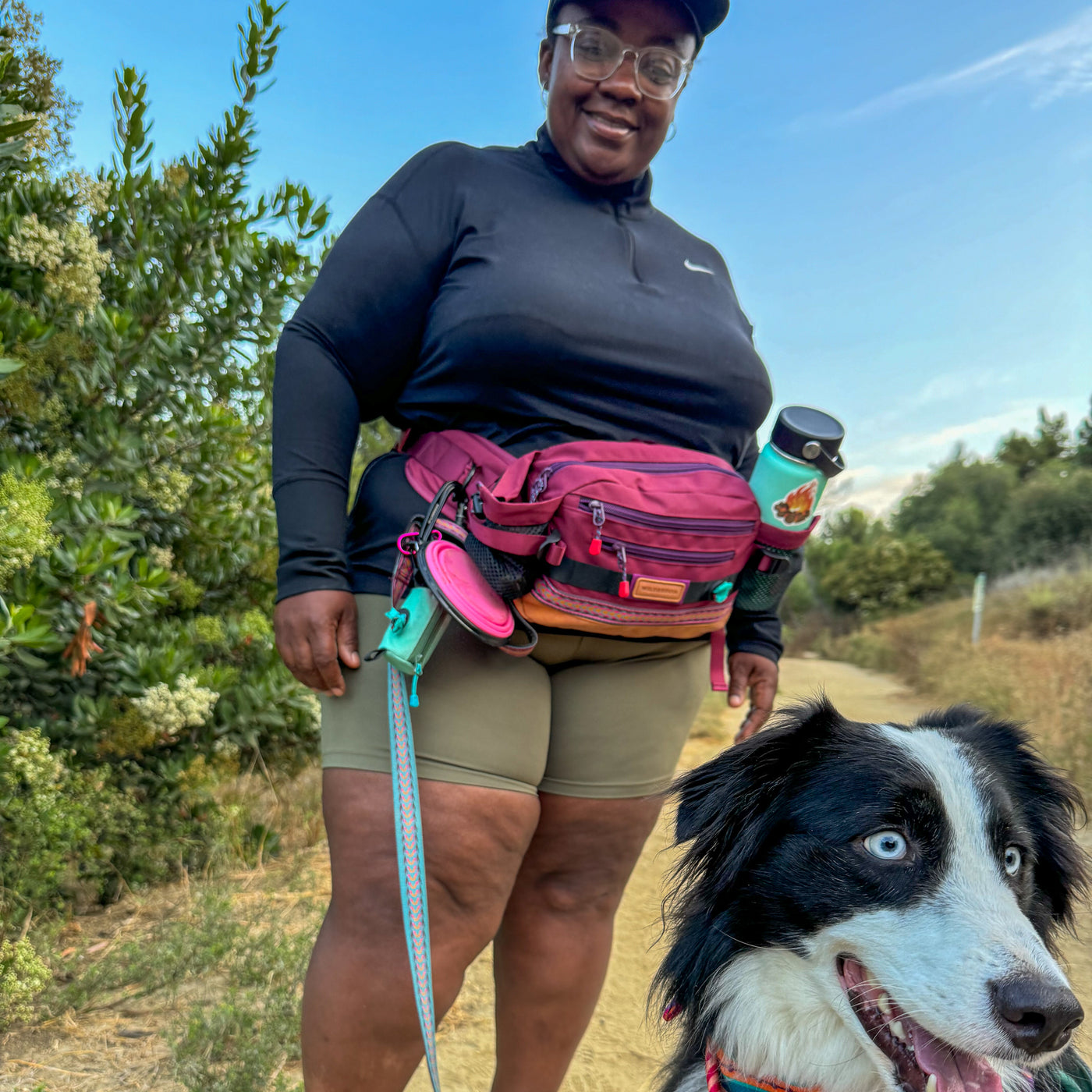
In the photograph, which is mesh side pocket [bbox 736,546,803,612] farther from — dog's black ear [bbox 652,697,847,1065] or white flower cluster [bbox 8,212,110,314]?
white flower cluster [bbox 8,212,110,314]

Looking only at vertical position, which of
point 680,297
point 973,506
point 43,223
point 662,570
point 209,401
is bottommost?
point 662,570

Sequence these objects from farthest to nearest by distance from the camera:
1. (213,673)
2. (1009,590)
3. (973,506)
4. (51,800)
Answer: (973,506)
(1009,590)
(213,673)
(51,800)

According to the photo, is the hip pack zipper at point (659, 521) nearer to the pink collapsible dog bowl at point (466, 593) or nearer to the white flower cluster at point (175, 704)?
the pink collapsible dog bowl at point (466, 593)

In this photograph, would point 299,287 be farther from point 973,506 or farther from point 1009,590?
point 973,506

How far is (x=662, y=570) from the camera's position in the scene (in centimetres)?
158

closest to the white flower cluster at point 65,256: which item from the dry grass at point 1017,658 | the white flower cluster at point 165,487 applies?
the white flower cluster at point 165,487

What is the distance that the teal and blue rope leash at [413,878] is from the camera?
146 cm

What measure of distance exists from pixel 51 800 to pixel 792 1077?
7.95 ft

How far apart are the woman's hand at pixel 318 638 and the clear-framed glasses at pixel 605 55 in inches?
45.2

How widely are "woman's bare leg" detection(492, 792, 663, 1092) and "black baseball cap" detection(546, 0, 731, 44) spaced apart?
62.6 inches

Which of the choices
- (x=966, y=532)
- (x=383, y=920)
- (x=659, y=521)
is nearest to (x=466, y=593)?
(x=659, y=521)

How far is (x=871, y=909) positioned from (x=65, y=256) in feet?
10.0

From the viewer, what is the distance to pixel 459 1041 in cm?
282

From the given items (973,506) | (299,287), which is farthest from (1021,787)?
(973,506)
